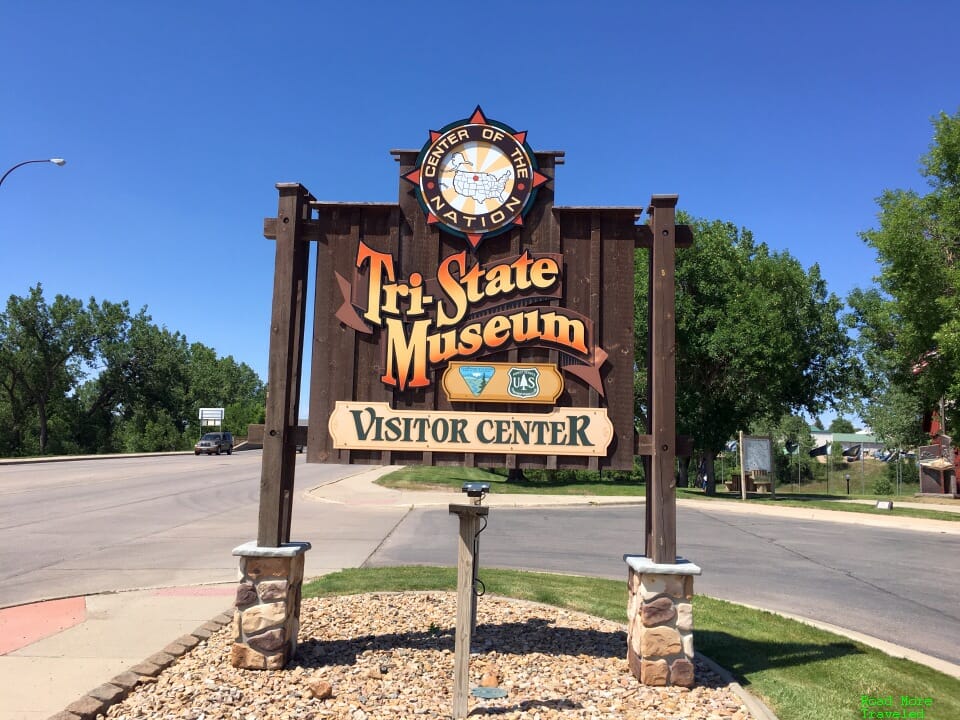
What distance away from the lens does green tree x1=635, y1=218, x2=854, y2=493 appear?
24047mm

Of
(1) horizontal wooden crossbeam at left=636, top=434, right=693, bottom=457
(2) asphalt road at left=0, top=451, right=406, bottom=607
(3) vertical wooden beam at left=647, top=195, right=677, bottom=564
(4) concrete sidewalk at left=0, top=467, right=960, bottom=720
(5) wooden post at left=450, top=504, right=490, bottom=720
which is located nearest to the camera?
(5) wooden post at left=450, top=504, right=490, bottom=720

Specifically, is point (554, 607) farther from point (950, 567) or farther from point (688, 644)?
point (950, 567)

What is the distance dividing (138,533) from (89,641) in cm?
748

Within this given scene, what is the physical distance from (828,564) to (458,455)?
29.1ft

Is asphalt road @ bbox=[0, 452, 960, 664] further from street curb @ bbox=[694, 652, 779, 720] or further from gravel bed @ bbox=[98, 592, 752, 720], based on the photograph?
gravel bed @ bbox=[98, 592, 752, 720]

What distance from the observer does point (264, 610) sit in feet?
17.1

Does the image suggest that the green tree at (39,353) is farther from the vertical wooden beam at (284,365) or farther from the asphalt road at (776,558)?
the vertical wooden beam at (284,365)

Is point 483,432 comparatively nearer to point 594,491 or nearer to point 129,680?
point 129,680

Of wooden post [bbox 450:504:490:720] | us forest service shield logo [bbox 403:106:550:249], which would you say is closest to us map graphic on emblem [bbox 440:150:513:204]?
us forest service shield logo [bbox 403:106:550:249]

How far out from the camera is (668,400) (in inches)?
214

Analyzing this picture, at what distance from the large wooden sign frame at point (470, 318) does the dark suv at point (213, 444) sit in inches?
1880

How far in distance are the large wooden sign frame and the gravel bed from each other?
3.37 feet

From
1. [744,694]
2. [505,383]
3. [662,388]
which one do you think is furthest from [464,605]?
[662,388]

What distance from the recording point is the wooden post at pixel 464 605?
4480 millimetres
